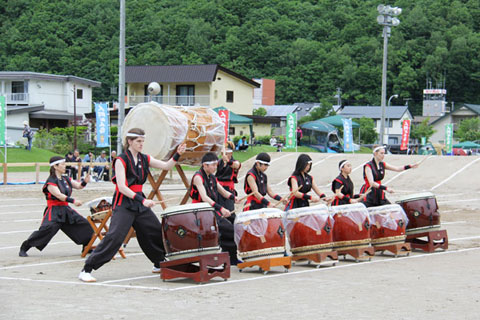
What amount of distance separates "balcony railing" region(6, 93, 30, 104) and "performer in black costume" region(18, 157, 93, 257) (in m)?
46.8

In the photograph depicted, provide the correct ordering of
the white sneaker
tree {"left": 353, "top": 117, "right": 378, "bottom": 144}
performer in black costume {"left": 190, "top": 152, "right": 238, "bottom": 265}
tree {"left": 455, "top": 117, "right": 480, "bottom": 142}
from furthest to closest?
1. tree {"left": 455, "top": 117, "right": 480, "bottom": 142}
2. tree {"left": 353, "top": 117, "right": 378, "bottom": 144}
3. performer in black costume {"left": 190, "top": 152, "right": 238, "bottom": 265}
4. the white sneaker

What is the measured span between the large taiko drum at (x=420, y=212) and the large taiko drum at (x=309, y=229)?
2301 millimetres

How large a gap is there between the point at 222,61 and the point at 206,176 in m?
77.8

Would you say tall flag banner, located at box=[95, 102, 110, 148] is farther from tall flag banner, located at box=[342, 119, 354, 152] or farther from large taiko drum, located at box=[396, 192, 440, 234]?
large taiko drum, located at box=[396, 192, 440, 234]

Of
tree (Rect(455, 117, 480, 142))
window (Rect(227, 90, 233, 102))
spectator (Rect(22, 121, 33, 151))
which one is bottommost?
spectator (Rect(22, 121, 33, 151))

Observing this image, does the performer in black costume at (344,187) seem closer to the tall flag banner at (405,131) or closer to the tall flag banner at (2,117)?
the tall flag banner at (2,117)

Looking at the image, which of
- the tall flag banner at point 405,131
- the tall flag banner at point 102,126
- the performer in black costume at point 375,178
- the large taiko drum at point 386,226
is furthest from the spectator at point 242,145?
the large taiko drum at point 386,226

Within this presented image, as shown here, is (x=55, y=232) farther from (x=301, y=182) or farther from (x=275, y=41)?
(x=275, y=41)

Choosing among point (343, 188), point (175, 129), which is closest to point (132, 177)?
point (175, 129)

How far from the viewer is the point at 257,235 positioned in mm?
8984

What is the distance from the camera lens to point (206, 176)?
921 cm

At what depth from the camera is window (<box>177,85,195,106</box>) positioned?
5325 centimetres

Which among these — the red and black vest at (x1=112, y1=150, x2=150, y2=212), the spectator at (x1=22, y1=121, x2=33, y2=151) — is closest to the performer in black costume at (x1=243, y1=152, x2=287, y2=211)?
the red and black vest at (x1=112, y1=150, x2=150, y2=212)

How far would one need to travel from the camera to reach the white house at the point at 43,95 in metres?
53.5
